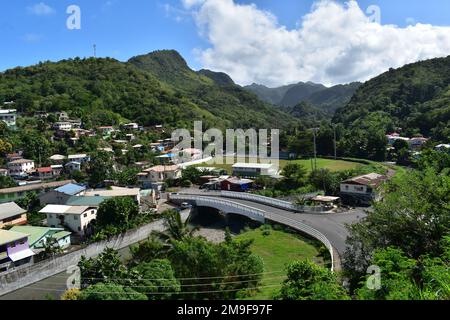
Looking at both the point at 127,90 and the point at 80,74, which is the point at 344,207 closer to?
the point at 127,90

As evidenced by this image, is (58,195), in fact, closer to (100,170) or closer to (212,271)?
(100,170)

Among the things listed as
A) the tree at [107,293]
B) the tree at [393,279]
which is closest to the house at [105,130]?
the tree at [107,293]

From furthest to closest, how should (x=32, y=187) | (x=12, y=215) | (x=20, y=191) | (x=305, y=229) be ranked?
(x=32, y=187) < (x=20, y=191) < (x=12, y=215) < (x=305, y=229)

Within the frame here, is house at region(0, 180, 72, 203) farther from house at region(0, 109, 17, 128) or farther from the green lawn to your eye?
house at region(0, 109, 17, 128)

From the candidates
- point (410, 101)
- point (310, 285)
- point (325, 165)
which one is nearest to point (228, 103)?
point (410, 101)

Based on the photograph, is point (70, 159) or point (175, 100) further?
point (175, 100)

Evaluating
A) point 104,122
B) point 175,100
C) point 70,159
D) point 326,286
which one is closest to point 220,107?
point 175,100

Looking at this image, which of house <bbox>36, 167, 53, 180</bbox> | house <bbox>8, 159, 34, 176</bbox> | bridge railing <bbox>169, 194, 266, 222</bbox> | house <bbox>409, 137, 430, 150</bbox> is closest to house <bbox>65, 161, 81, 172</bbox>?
A: house <bbox>36, 167, 53, 180</bbox>
